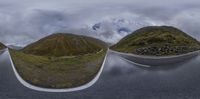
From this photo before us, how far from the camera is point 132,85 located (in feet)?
285

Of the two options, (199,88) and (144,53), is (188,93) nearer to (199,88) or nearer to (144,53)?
(199,88)

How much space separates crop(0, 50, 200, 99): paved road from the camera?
7606cm

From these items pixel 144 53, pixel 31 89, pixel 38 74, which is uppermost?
pixel 31 89

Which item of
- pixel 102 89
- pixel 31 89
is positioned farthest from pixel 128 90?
pixel 31 89

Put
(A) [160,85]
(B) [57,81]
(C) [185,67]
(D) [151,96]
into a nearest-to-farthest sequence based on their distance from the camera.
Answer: (D) [151,96]
(A) [160,85]
(B) [57,81]
(C) [185,67]

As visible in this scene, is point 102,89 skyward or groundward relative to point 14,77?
skyward

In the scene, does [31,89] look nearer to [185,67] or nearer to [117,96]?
[117,96]

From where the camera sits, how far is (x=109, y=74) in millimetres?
100125

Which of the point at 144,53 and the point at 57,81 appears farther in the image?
the point at 144,53

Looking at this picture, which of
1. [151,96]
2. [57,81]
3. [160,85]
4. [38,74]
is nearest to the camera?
[151,96]

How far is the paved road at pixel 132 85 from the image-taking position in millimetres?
76062

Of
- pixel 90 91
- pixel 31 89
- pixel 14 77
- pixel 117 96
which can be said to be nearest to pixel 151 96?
pixel 117 96

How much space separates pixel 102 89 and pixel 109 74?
61.4 ft

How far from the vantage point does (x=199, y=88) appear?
3319 inches
